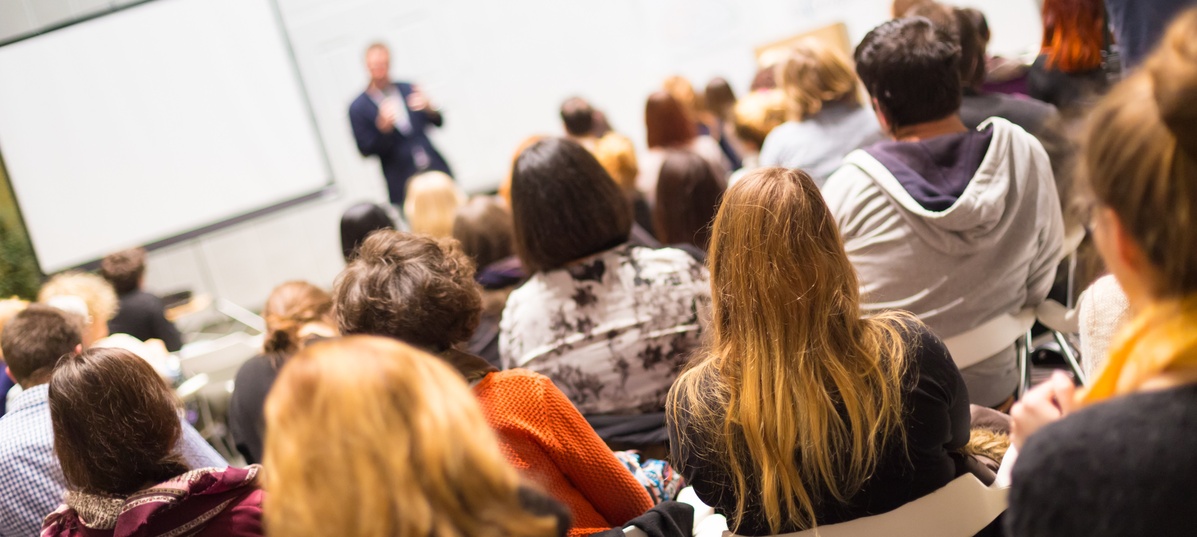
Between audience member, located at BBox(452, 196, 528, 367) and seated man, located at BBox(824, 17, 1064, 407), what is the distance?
3.59 feet

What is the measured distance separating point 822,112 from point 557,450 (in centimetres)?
210

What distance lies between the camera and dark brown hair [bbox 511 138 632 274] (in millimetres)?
2324

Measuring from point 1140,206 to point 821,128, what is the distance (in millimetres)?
2580

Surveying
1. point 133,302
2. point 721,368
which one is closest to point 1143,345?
point 721,368

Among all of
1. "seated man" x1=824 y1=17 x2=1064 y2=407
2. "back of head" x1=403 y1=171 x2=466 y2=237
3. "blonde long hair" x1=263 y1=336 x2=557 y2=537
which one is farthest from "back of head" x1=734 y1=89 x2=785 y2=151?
"blonde long hair" x1=263 y1=336 x2=557 y2=537

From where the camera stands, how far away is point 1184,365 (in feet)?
2.90

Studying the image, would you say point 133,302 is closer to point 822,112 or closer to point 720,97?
point 822,112

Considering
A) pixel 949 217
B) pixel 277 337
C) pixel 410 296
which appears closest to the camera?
pixel 410 296

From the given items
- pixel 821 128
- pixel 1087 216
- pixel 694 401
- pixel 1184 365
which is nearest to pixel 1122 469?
pixel 1184 365

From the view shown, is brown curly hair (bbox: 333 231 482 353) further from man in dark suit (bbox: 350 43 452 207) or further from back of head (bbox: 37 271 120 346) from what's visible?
man in dark suit (bbox: 350 43 452 207)

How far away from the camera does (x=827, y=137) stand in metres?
3.39

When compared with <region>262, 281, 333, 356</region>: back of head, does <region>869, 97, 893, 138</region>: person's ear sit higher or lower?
higher

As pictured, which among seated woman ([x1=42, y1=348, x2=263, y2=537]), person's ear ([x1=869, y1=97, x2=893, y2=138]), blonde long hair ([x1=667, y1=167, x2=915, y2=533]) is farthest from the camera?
person's ear ([x1=869, y1=97, x2=893, y2=138])

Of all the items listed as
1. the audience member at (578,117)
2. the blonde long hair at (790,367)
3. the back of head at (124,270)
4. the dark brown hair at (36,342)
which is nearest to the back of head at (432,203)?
the audience member at (578,117)
